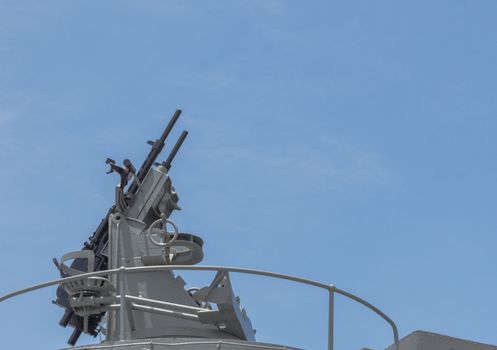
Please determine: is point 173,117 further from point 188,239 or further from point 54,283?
point 54,283

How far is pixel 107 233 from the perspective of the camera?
20.0 m

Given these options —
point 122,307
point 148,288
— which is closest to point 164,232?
point 148,288

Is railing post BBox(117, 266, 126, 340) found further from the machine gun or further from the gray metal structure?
the machine gun

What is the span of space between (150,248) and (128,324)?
1976 millimetres

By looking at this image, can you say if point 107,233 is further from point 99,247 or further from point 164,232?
point 164,232

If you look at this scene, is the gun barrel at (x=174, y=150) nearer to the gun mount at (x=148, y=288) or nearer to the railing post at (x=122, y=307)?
the gun mount at (x=148, y=288)

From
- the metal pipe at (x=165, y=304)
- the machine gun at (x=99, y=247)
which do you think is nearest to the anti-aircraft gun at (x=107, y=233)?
the machine gun at (x=99, y=247)

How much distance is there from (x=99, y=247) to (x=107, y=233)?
0.29 meters

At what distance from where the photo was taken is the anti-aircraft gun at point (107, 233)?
56.3ft

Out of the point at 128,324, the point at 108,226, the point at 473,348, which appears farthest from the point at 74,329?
the point at 473,348

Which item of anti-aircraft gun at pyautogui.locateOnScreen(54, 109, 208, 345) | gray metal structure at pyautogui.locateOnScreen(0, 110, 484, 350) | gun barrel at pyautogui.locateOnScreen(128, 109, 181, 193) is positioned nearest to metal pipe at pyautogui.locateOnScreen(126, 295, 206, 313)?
gray metal structure at pyautogui.locateOnScreen(0, 110, 484, 350)

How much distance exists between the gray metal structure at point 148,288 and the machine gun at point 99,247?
16mm

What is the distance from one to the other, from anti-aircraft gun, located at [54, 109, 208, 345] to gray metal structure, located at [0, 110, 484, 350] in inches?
0.6

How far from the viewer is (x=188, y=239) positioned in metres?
18.3
